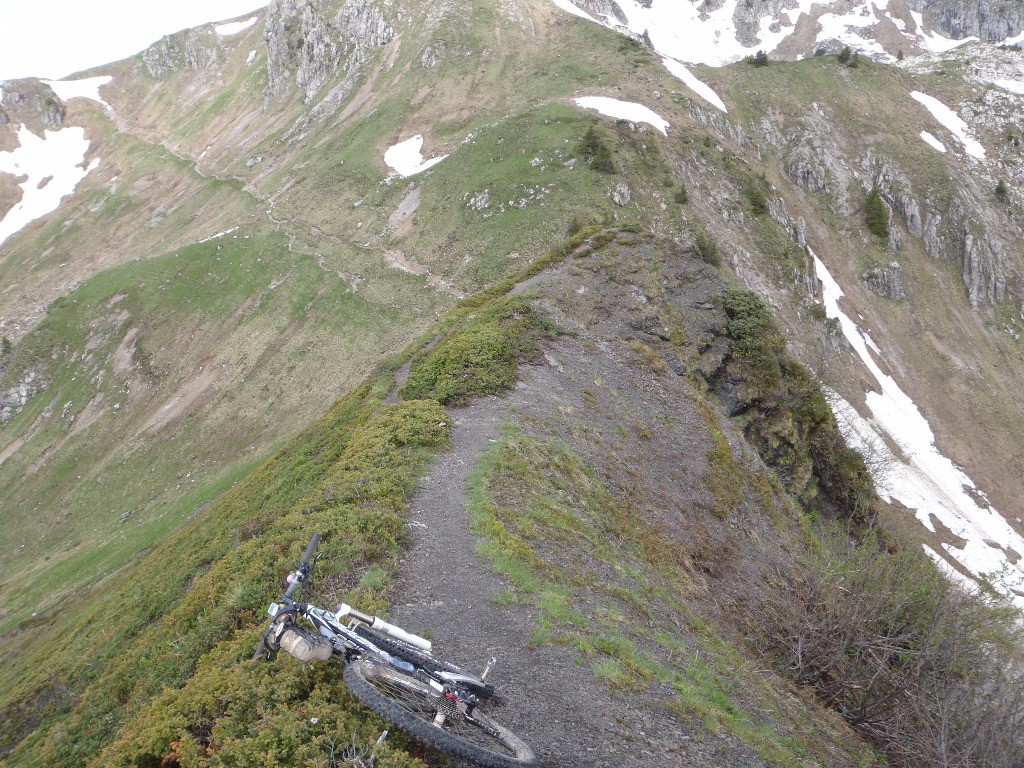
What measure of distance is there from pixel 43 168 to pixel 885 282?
171879mm

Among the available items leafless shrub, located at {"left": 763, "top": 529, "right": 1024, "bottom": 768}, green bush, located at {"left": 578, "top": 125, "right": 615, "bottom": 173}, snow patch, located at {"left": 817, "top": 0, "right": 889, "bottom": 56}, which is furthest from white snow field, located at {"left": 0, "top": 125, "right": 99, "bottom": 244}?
snow patch, located at {"left": 817, "top": 0, "right": 889, "bottom": 56}

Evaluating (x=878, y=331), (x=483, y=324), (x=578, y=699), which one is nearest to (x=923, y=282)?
(x=878, y=331)

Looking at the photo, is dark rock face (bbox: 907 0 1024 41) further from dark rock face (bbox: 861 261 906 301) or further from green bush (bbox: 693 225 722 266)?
green bush (bbox: 693 225 722 266)

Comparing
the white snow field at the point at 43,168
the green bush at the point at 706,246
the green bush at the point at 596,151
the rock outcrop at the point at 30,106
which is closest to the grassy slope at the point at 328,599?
the green bush at the point at 706,246

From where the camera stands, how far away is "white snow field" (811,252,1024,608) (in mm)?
48969

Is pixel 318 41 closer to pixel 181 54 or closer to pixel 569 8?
pixel 569 8

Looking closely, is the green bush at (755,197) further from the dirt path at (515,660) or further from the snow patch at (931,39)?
the snow patch at (931,39)

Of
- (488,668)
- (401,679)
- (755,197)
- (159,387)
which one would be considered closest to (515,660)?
(488,668)

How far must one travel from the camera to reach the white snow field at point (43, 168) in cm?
11500

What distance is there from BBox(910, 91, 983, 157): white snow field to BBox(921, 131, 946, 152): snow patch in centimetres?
457

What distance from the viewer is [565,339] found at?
24.5 m

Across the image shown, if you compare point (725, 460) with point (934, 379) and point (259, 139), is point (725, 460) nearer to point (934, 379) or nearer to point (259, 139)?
point (934, 379)

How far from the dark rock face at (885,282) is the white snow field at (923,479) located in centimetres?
1408

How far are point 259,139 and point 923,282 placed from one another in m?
112
